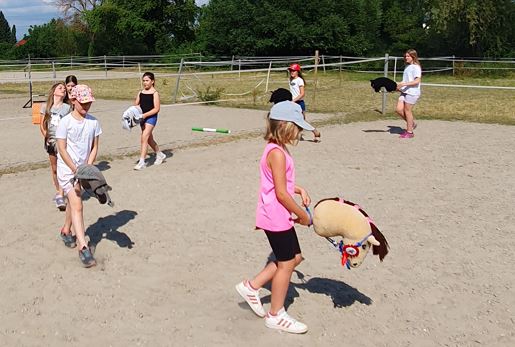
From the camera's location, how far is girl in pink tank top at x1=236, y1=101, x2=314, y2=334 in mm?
3230

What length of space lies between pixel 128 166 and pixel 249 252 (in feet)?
12.8

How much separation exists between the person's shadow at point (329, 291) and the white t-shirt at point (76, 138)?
6.05 feet

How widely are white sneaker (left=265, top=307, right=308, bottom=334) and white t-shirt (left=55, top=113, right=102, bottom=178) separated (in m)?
2.11

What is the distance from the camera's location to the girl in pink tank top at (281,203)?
323 centimetres

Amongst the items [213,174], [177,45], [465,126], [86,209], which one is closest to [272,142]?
[86,209]

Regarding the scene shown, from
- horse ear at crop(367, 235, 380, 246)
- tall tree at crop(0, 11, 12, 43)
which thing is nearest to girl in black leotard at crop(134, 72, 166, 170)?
horse ear at crop(367, 235, 380, 246)

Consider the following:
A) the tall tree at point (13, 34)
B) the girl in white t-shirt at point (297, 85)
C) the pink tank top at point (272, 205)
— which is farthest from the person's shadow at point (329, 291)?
the tall tree at point (13, 34)

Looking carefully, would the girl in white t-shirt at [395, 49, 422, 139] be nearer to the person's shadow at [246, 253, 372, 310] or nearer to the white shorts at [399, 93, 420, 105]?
the white shorts at [399, 93, 420, 105]

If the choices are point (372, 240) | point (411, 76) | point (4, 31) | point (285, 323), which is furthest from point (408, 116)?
point (4, 31)

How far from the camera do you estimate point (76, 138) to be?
4531mm

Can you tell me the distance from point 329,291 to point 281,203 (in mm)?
1115

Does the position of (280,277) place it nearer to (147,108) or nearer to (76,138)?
(76,138)

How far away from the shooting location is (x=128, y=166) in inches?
321

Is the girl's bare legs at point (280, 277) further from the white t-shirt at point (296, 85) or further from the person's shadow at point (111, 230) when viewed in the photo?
the white t-shirt at point (296, 85)
